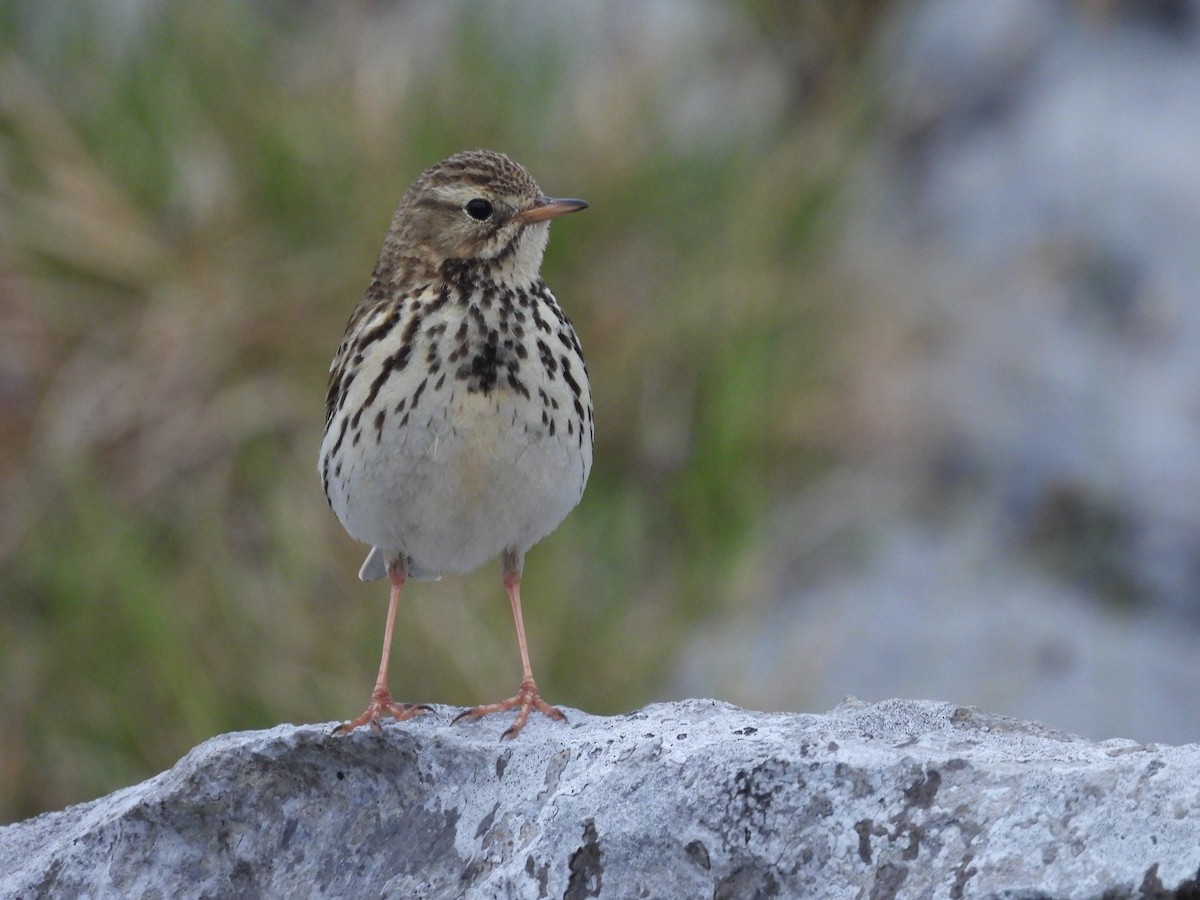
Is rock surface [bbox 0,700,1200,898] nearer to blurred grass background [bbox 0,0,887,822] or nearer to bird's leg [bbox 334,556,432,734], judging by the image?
bird's leg [bbox 334,556,432,734]

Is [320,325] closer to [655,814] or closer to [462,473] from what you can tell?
[462,473]

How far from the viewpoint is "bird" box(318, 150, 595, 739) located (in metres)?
4.04

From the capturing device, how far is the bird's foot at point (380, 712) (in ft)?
11.9

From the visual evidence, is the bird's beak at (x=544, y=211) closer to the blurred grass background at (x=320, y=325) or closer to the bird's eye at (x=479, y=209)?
the bird's eye at (x=479, y=209)

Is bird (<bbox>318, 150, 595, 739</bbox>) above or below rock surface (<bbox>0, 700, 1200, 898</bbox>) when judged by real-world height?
above

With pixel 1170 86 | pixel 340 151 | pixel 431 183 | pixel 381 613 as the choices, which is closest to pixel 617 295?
pixel 340 151

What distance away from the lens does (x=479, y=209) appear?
4348 millimetres

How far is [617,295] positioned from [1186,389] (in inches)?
107

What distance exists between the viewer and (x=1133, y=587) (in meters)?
7.58

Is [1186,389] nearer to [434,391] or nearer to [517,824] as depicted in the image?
[434,391]

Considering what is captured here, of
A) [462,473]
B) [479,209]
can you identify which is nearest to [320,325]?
[479,209]

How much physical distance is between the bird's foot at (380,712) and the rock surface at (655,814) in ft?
0.23

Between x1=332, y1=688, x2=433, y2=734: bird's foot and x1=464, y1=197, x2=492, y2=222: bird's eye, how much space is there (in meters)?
1.15

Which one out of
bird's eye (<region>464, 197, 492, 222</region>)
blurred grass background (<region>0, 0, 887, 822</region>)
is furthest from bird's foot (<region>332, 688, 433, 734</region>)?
blurred grass background (<region>0, 0, 887, 822</region>)
